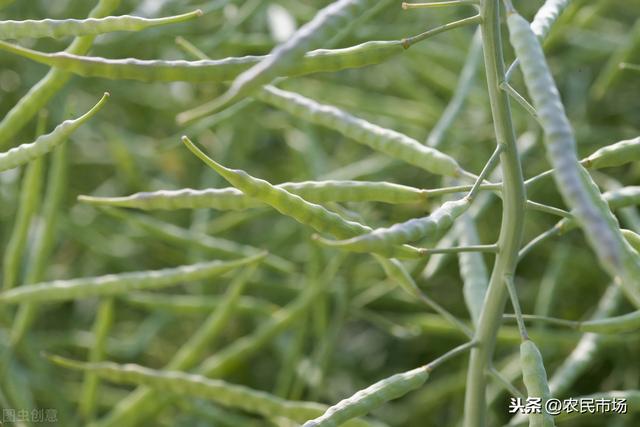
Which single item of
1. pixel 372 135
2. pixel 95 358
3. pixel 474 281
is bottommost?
pixel 95 358

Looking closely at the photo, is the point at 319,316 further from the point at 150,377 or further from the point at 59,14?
the point at 59,14

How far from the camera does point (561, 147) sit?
1.31 ft

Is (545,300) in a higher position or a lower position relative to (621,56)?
lower

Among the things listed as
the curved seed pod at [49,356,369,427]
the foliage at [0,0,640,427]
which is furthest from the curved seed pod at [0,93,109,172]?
the curved seed pod at [49,356,369,427]

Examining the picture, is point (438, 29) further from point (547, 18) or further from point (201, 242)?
point (201, 242)

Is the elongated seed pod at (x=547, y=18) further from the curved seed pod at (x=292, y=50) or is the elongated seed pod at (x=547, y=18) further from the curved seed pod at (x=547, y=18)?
the curved seed pod at (x=292, y=50)

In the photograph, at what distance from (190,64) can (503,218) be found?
24 cm

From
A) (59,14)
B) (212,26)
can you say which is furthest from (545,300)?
(59,14)

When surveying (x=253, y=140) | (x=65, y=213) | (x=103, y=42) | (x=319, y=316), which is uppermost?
(x=103, y=42)

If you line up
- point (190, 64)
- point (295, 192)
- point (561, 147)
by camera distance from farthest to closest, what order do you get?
point (295, 192), point (190, 64), point (561, 147)

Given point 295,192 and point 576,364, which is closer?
point 295,192

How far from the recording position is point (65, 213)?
3.82 feet

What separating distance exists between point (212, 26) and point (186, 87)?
17cm

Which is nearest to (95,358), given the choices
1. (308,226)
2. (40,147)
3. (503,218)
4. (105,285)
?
(105,285)
